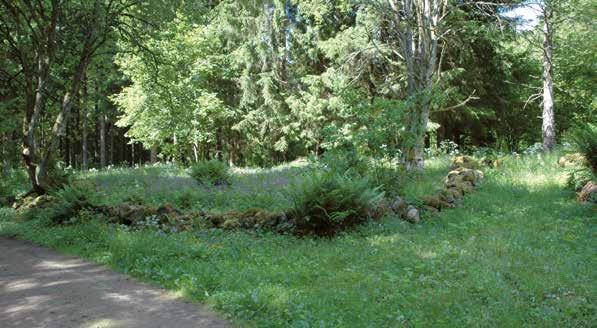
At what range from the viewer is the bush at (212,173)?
1347 cm

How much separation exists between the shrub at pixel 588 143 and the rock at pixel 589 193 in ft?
1.67

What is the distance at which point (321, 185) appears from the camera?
7.85 metres

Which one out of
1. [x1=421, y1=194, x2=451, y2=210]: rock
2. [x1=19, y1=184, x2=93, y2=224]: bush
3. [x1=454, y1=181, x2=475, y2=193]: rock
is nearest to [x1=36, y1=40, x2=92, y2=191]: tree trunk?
[x1=19, y1=184, x2=93, y2=224]: bush

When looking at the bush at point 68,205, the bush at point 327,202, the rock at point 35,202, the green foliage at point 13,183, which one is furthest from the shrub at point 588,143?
the green foliage at point 13,183

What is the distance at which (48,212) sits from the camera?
946 cm

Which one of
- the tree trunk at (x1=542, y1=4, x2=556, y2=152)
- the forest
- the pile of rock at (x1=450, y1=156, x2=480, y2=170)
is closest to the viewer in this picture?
the forest

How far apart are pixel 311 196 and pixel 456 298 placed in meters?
3.45

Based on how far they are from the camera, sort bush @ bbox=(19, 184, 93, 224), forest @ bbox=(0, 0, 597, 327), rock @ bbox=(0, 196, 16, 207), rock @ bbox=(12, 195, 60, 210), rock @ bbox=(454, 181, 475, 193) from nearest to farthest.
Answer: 1. forest @ bbox=(0, 0, 597, 327)
2. bush @ bbox=(19, 184, 93, 224)
3. rock @ bbox=(454, 181, 475, 193)
4. rock @ bbox=(12, 195, 60, 210)
5. rock @ bbox=(0, 196, 16, 207)

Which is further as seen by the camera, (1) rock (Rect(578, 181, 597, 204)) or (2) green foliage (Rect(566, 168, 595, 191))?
(2) green foliage (Rect(566, 168, 595, 191))

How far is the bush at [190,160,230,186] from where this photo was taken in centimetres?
1347

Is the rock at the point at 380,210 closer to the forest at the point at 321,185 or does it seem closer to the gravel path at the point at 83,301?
the forest at the point at 321,185

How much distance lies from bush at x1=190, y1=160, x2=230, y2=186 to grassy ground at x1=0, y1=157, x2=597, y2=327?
16.2ft

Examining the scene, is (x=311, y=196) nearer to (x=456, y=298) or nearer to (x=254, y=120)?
(x=456, y=298)

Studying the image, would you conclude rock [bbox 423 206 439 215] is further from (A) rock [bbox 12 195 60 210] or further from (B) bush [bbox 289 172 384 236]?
(A) rock [bbox 12 195 60 210]
